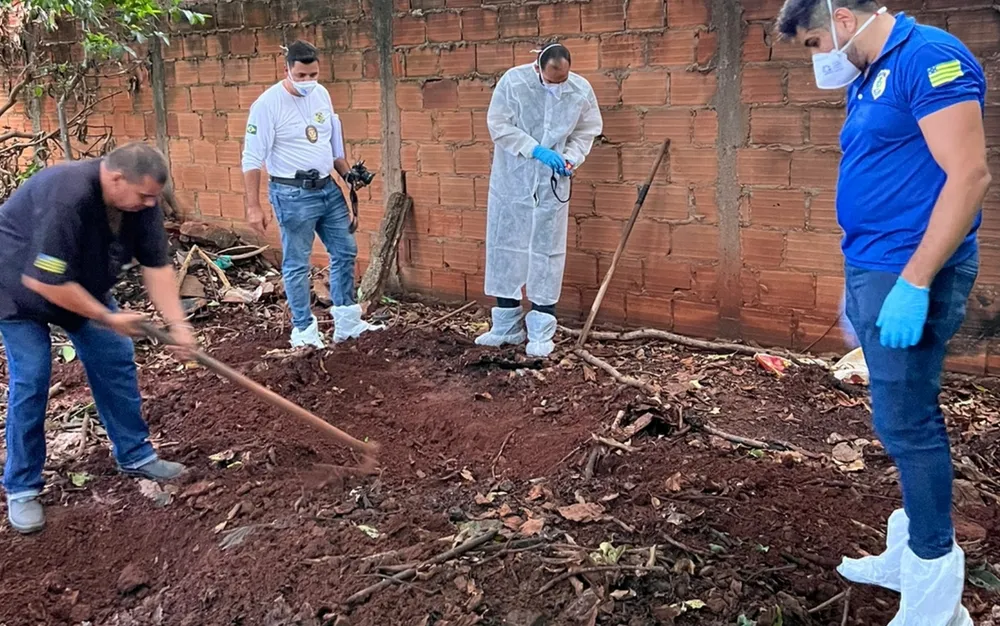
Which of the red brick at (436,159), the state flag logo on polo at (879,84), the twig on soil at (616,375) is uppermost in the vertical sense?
the state flag logo on polo at (879,84)

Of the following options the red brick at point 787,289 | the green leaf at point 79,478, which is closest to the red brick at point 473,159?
the red brick at point 787,289

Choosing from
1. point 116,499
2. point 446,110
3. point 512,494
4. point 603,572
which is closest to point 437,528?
point 512,494

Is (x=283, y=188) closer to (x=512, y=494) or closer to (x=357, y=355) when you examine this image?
(x=357, y=355)

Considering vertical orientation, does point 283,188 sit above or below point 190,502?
above

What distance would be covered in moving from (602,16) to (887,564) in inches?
140

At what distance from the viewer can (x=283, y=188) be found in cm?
517

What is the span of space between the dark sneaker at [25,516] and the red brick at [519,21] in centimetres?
378

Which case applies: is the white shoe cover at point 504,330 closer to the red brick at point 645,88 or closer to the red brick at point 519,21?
the red brick at point 645,88

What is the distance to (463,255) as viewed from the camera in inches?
239

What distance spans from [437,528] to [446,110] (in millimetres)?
3467

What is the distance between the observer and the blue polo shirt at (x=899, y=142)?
2129 mm

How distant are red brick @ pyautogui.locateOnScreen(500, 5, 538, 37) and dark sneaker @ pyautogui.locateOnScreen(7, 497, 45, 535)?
3777 millimetres

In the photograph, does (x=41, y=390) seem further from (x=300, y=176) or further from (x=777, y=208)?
(x=777, y=208)

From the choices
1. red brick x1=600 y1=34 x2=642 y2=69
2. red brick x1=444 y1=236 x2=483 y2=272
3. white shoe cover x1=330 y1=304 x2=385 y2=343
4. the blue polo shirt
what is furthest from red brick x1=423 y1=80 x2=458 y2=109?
the blue polo shirt
